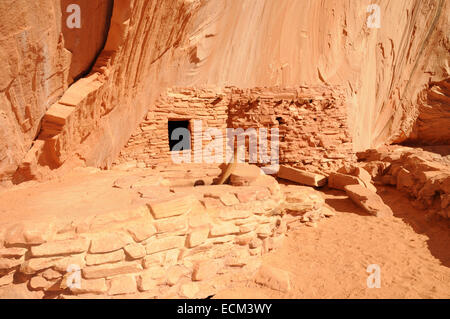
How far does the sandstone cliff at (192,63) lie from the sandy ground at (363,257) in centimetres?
297

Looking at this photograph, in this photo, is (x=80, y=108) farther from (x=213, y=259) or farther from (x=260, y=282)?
(x=260, y=282)

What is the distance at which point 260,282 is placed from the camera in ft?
Answer: 10.6

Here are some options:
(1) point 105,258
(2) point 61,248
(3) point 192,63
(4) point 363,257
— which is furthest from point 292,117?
(2) point 61,248

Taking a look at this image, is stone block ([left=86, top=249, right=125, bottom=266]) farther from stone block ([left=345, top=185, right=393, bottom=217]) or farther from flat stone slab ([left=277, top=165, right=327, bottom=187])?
flat stone slab ([left=277, top=165, right=327, bottom=187])

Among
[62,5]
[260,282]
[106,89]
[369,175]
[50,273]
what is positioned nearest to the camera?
[50,273]

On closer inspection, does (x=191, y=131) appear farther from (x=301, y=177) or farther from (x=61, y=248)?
(x=61, y=248)

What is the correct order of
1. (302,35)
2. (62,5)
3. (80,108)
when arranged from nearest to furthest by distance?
(62,5)
(80,108)
(302,35)

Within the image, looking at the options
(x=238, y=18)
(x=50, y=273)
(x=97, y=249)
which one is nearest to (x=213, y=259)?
(x=97, y=249)

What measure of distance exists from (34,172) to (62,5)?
2.00m

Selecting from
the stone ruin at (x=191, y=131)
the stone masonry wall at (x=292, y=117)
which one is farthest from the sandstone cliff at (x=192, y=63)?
the stone masonry wall at (x=292, y=117)

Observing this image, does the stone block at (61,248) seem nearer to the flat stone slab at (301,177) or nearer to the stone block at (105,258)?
the stone block at (105,258)

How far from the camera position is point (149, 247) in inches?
102
